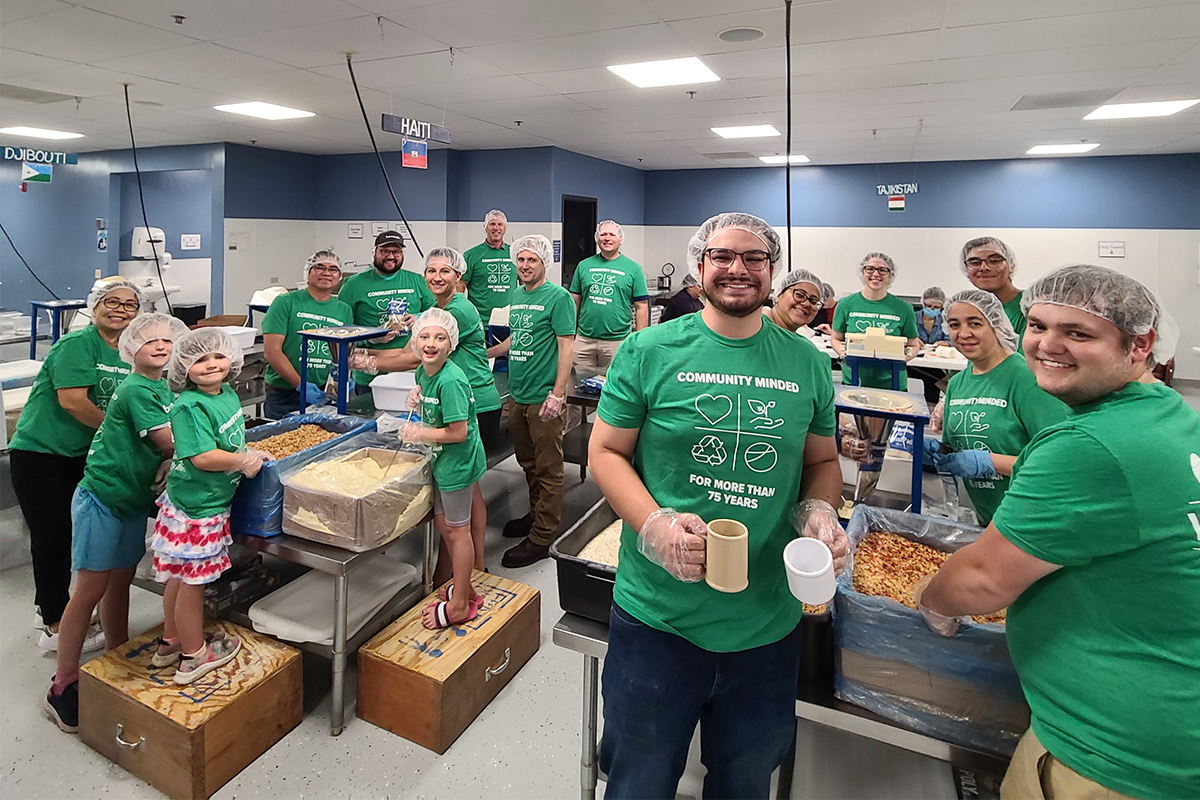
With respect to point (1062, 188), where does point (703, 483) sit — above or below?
below

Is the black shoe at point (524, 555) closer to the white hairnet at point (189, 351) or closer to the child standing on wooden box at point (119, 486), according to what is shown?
the child standing on wooden box at point (119, 486)

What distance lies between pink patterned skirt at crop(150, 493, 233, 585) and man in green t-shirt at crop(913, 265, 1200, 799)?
2.06 m

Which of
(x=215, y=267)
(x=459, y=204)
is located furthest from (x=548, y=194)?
(x=215, y=267)

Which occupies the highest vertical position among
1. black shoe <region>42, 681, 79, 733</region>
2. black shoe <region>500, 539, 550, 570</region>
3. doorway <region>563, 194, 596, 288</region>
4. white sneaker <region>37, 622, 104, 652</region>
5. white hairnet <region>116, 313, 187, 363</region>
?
Result: doorway <region>563, 194, 596, 288</region>

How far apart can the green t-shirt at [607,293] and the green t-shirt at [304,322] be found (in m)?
1.69

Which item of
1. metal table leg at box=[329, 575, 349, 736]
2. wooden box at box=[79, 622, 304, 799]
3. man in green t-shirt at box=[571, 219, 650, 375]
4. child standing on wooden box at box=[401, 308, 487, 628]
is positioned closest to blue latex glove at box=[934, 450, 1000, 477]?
child standing on wooden box at box=[401, 308, 487, 628]

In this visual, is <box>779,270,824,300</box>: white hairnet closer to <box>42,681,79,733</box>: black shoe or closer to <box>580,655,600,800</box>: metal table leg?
<box>580,655,600,800</box>: metal table leg

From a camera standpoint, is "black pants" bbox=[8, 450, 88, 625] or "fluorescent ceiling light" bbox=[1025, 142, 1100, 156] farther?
"fluorescent ceiling light" bbox=[1025, 142, 1100, 156]

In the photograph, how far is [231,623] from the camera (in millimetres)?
2328

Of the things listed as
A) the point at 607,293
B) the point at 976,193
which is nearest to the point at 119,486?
the point at 607,293

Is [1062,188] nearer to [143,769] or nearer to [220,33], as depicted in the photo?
[220,33]

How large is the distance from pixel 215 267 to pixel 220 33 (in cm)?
494

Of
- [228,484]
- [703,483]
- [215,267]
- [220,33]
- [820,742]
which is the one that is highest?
[220,33]

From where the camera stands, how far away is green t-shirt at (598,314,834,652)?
1.26 m
